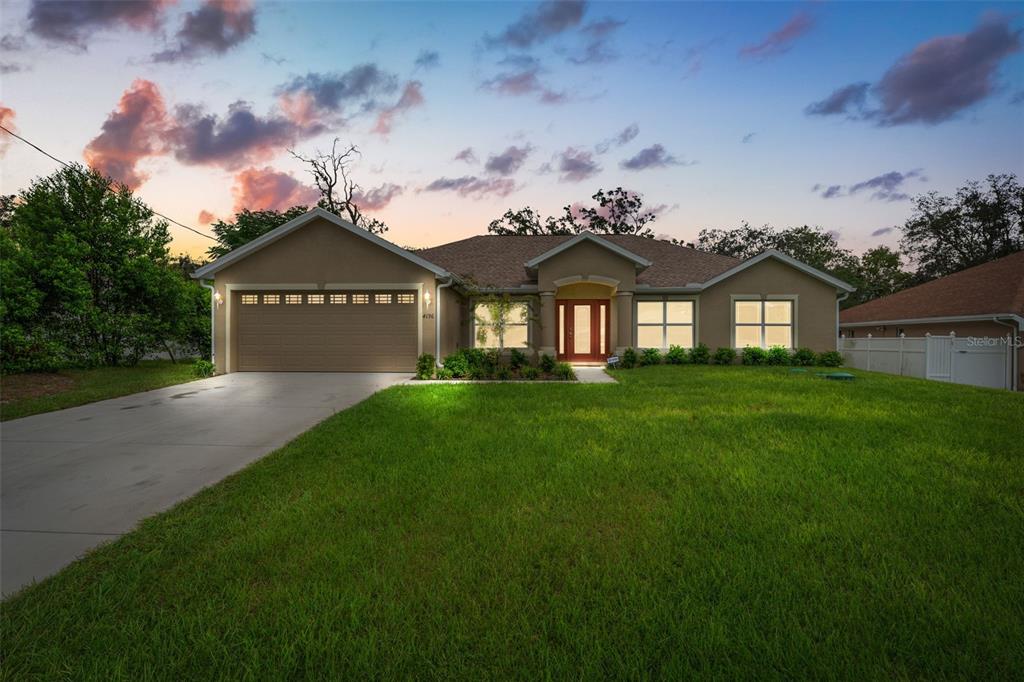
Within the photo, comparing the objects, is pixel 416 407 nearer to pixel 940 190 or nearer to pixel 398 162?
pixel 398 162

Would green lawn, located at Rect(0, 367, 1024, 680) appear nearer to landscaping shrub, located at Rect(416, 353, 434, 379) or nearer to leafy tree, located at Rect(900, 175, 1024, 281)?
landscaping shrub, located at Rect(416, 353, 434, 379)

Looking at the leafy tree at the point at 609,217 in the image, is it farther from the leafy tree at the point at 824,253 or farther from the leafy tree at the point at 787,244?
the leafy tree at the point at 824,253

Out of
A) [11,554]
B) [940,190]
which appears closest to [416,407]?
[11,554]

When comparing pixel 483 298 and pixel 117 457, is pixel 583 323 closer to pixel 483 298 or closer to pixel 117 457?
pixel 483 298

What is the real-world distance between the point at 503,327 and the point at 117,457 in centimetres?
1187

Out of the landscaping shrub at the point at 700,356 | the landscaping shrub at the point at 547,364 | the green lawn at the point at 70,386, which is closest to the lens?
the green lawn at the point at 70,386

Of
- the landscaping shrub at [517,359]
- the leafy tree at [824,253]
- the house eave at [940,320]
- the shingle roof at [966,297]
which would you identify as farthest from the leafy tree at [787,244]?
the landscaping shrub at [517,359]

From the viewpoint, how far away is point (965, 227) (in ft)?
103

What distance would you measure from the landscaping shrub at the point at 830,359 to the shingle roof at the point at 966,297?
5034 mm

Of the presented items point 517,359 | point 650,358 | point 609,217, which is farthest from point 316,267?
point 609,217

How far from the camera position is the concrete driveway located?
10.1 ft

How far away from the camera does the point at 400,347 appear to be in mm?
13297

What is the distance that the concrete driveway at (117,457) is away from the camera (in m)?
3.08

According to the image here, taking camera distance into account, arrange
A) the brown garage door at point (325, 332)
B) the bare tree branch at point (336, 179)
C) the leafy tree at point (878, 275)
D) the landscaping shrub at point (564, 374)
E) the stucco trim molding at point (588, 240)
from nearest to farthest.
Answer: the landscaping shrub at point (564, 374)
the brown garage door at point (325, 332)
the stucco trim molding at point (588, 240)
the bare tree branch at point (336, 179)
the leafy tree at point (878, 275)
